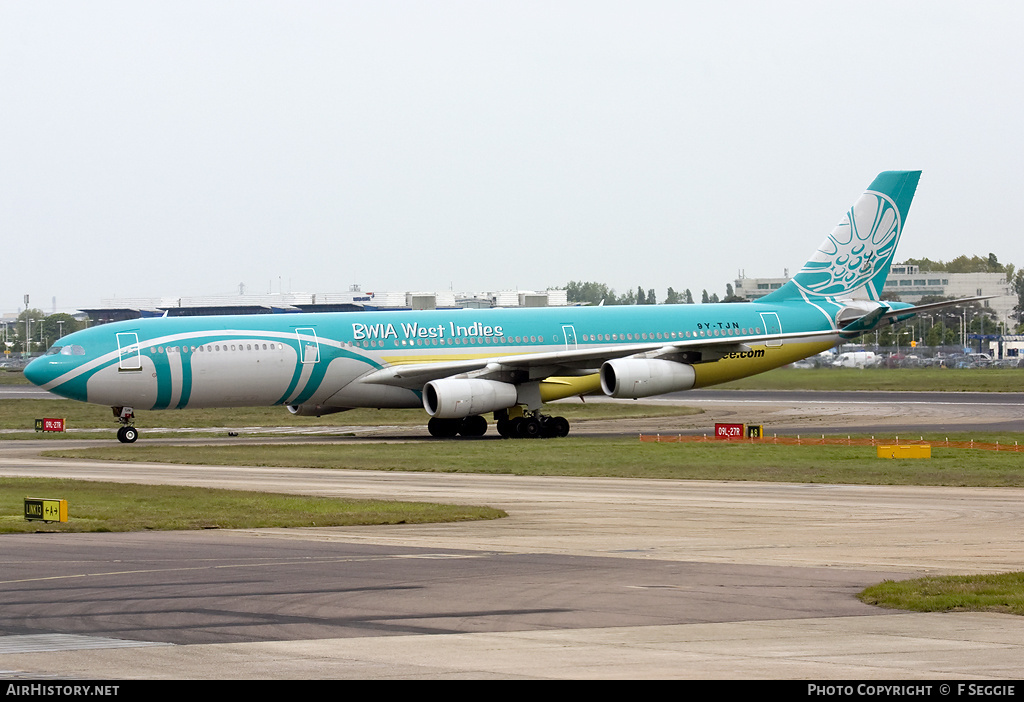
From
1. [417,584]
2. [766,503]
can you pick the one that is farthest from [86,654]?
[766,503]

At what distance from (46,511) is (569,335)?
2766 cm

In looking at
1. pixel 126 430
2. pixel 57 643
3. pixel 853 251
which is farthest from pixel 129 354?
pixel 57 643

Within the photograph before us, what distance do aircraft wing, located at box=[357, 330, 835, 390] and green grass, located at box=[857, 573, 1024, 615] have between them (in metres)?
30.1

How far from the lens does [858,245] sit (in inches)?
2223

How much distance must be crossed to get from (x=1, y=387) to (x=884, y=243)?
230 ft

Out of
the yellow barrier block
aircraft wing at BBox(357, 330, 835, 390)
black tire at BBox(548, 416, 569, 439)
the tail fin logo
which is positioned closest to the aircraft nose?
aircraft wing at BBox(357, 330, 835, 390)

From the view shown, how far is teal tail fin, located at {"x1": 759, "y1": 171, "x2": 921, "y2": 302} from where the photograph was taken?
5612 centimetres

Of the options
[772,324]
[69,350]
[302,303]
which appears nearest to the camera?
[69,350]

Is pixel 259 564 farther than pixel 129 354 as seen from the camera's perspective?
No

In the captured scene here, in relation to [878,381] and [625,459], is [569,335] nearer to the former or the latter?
[625,459]

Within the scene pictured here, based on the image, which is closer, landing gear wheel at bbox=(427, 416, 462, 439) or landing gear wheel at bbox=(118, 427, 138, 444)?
landing gear wheel at bbox=(118, 427, 138, 444)

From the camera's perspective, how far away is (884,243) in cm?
5694

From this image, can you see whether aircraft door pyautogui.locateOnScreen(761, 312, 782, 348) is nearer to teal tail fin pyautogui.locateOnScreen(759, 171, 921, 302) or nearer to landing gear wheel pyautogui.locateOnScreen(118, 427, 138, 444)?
teal tail fin pyautogui.locateOnScreen(759, 171, 921, 302)

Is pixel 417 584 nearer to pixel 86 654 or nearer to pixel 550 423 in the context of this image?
pixel 86 654
